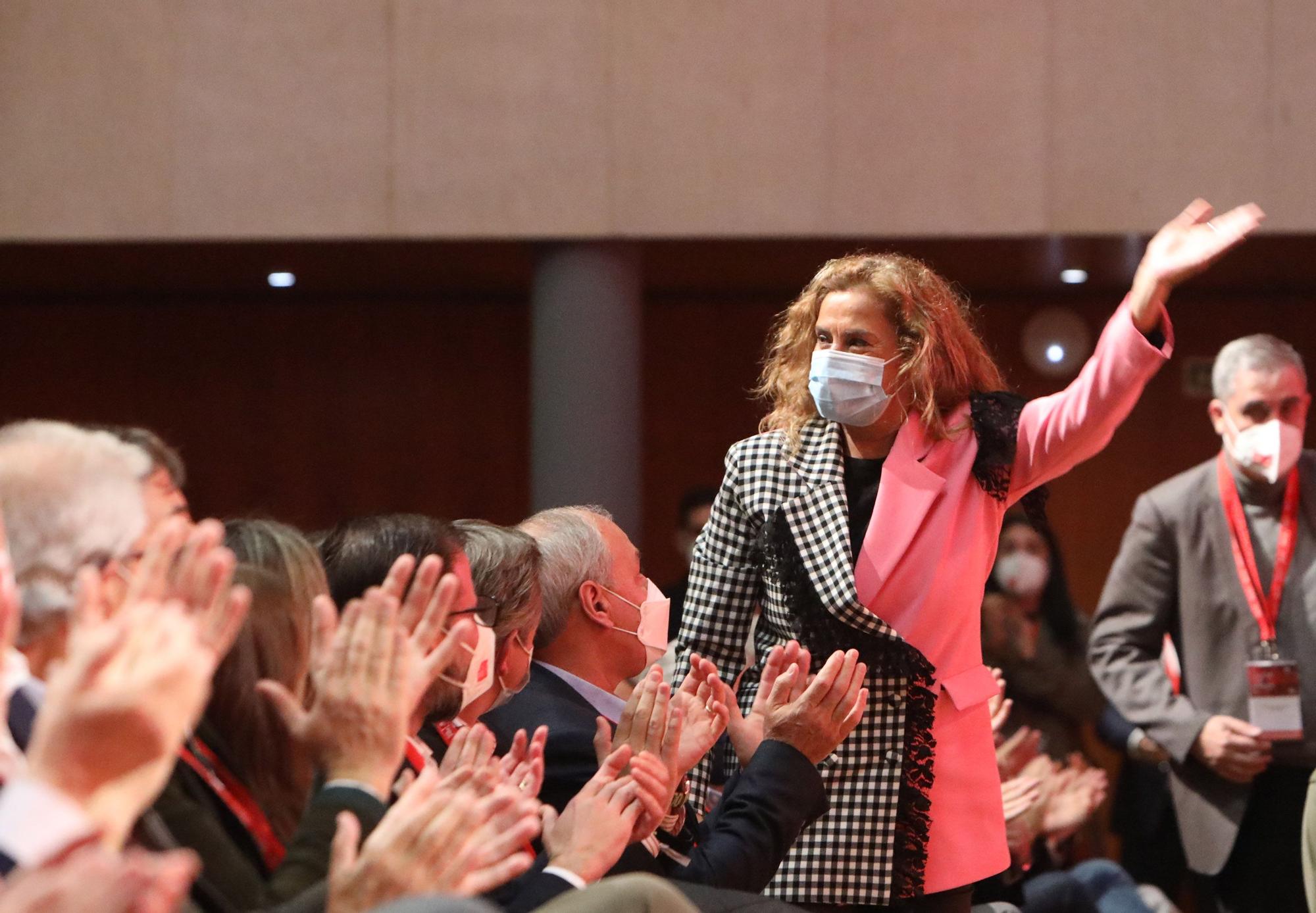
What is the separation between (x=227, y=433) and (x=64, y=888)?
257 inches

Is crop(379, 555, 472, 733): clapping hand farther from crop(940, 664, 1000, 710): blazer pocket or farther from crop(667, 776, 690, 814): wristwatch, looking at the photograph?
crop(940, 664, 1000, 710): blazer pocket

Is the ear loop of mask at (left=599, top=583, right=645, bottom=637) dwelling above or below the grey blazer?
above

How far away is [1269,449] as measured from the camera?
151 inches

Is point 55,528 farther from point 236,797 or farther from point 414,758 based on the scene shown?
point 414,758

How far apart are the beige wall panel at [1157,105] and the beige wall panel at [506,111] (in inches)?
61.3

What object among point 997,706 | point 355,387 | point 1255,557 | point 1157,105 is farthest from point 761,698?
point 355,387

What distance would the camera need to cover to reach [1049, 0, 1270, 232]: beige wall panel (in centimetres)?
545

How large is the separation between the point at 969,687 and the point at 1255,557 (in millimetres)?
1543

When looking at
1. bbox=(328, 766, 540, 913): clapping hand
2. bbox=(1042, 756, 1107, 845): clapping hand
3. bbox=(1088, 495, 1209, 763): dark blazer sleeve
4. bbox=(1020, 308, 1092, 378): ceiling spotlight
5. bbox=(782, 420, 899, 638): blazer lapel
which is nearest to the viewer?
bbox=(328, 766, 540, 913): clapping hand

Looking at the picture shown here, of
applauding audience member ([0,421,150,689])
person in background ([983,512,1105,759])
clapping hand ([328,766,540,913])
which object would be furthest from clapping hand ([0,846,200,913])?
person in background ([983,512,1105,759])

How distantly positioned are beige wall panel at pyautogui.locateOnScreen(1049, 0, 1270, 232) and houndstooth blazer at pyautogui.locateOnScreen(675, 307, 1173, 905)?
118 inches

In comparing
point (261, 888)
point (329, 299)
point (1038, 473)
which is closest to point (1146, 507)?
point (1038, 473)

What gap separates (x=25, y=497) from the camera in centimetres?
162

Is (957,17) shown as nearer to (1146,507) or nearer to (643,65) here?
(643,65)
